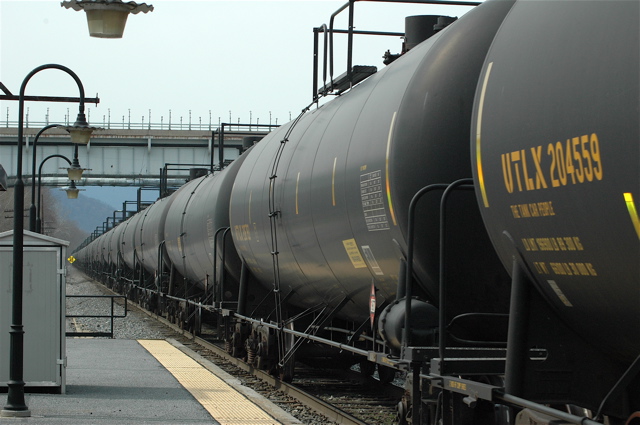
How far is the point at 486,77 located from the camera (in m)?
5.67

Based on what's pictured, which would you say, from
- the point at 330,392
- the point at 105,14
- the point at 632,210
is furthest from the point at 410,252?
the point at 330,392

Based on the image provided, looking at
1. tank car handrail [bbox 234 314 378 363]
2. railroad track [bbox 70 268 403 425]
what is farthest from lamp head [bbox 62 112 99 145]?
railroad track [bbox 70 268 403 425]

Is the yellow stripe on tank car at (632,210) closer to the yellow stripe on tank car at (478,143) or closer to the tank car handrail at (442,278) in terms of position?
the yellow stripe on tank car at (478,143)

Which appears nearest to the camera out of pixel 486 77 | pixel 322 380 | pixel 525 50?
pixel 525 50

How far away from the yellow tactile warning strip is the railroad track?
61 centimetres

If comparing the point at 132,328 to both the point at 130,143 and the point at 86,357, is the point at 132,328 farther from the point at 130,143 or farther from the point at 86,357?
the point at 130,143

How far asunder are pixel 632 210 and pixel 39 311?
366 inches

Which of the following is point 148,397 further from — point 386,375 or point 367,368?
point 367,368

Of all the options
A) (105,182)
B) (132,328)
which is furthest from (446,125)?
(105,182)

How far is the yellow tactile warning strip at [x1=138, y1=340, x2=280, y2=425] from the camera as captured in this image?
10141 millimetres

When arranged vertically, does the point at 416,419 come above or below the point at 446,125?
below

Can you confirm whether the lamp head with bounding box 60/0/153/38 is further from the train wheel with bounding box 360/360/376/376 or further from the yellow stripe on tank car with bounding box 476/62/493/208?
the train wheel with bounding box 360/360/376/376

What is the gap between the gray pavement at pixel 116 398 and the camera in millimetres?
10086

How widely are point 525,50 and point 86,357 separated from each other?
13573 millimetres
